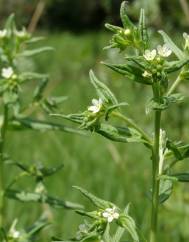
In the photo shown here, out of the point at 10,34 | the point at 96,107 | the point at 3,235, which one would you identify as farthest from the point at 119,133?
the point at 10,34

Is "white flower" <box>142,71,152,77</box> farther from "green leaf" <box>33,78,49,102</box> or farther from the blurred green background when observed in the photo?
the blurred green background

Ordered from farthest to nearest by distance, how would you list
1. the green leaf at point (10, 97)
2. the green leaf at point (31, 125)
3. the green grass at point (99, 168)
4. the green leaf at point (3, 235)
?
1. the green grass at point (99, 168)
2. the green leaf at point (31, 125)
3. the green leaf at point (10, 97)
4. the green leaf at point (3, 235)

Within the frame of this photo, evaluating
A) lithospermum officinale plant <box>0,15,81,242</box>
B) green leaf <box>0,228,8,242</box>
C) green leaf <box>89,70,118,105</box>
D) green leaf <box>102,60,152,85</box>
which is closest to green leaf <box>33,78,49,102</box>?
lithospermum officinale plant <box>0,15,81,242</box>

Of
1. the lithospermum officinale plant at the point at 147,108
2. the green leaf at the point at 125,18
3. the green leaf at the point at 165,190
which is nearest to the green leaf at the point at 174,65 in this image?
the lithospermum officinale plant at the point at 147,108

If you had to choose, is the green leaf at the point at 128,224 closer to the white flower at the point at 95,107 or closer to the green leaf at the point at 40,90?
the white flower at the point at 95,107

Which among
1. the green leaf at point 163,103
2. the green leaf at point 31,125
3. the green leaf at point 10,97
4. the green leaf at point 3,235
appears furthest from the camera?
the green leaf at point 31,125

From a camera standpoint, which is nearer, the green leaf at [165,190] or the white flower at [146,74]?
the white flower at [146,74]

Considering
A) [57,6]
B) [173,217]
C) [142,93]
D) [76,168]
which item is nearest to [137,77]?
[173,217]

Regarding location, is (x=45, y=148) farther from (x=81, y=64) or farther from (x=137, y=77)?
(x=81, y=64)
